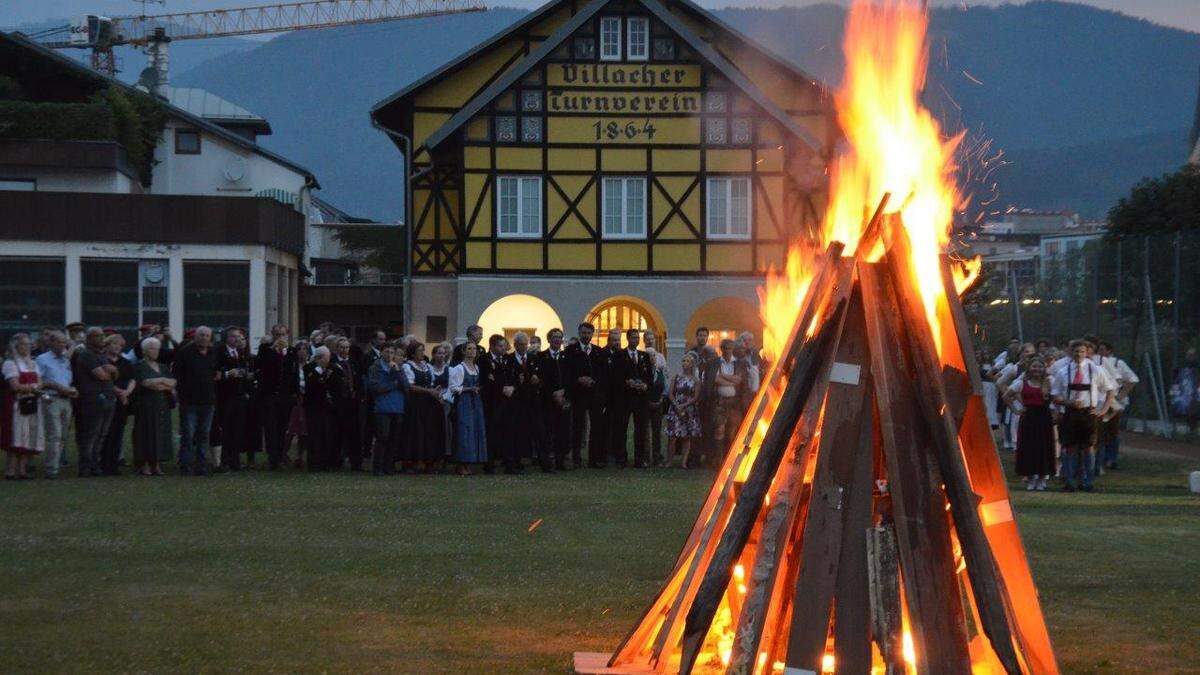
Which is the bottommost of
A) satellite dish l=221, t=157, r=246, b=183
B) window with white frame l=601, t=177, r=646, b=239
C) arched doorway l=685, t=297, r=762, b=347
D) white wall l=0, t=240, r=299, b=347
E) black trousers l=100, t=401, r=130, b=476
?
black trousers l=100, t=401, r=130, b=476

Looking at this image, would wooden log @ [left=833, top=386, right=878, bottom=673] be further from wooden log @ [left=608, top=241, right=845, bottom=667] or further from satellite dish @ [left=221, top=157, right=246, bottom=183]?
satellite dish @ [left=221, top=157, right=246, bottom=183]

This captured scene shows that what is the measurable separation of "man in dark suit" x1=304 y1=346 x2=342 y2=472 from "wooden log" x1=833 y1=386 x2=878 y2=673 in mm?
15044

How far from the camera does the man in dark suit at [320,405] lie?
73.0 ft

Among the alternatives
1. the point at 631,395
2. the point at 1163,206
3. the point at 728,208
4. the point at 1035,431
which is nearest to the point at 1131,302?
the point at 1035,431

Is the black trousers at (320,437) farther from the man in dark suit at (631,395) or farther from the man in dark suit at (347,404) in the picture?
the man in dark suit at (631,395)

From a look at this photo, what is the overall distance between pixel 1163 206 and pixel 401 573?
49949 millimetres

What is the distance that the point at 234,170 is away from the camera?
2450 inches

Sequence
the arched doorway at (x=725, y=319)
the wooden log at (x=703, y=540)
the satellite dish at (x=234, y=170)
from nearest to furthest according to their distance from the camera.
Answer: the wooden log at (x=703, y=540) → the arched doorway at (x=725, y=319) → the satellite dish at (x=234, y=170)

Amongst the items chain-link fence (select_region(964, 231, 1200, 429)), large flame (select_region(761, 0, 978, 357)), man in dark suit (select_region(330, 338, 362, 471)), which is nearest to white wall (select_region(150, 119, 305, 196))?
chain-link fence (select_region(964, 231, 1200, 429))

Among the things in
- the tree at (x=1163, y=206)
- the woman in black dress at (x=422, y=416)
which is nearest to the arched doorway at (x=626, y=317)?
the tree at (x=1163, y=206)

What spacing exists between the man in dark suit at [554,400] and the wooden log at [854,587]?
49.3 ft

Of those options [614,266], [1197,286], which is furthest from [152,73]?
[1197,286]

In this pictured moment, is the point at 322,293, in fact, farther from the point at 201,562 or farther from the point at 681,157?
the point at 201,562

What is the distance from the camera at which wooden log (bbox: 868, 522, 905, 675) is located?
784 centimetres
